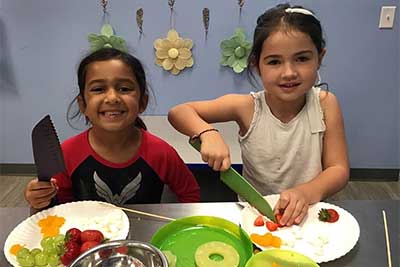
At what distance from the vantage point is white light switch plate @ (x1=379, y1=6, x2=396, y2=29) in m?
2.35

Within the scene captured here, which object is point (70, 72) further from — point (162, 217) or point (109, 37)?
point (162, 217)

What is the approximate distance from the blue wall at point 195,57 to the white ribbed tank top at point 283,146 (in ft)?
3.92

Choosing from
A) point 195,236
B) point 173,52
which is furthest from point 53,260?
point 173,52

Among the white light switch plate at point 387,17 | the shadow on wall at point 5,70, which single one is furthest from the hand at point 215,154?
the shadow on wall at point 5,70

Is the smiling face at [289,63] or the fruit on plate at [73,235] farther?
the smiling face at [289,63]

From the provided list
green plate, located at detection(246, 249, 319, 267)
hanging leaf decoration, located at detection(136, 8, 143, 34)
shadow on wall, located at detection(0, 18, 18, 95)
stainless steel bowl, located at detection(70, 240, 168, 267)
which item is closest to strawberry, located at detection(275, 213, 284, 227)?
green plate, located at detection(246, 249, 319, 267)

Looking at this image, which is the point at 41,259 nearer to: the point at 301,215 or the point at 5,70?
the point at 301,215

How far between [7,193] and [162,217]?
194 centimetres

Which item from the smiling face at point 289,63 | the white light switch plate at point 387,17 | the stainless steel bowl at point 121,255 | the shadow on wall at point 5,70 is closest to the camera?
the stainless steel bowl at point 121,255

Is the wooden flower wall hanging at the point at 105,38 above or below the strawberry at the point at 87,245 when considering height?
above

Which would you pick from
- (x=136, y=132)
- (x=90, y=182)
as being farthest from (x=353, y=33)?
(x=90, y=182)

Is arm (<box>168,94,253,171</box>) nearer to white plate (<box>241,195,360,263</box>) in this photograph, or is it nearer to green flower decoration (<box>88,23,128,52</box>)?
white plate (<box>241,195,360,263</box>)

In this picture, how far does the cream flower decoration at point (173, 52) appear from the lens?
239 centimetres

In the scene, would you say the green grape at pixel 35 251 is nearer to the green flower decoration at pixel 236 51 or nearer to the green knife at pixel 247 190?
the green knife at pixel 247 190
